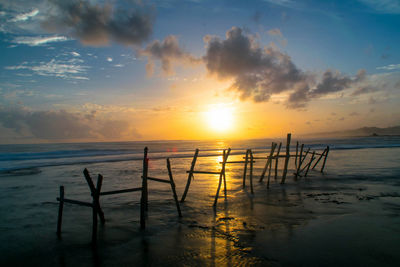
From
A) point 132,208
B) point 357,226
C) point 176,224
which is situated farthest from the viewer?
point 132,208

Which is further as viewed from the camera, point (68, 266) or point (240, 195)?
point (240, 195)

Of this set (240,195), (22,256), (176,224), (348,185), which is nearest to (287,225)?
(176,224)

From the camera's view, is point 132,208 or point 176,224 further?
point 132,208

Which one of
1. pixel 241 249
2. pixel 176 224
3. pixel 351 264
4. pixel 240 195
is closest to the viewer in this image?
pixel 351 264

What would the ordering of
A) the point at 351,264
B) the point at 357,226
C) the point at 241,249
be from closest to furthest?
the point at 351,264 → the point at 241,249 → the point at 357,226

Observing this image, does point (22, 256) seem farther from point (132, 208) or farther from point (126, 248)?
point (132, 208)

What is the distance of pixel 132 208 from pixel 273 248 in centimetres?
591

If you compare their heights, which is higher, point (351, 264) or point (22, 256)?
point (351, 264)

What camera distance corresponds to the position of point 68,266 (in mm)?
5477

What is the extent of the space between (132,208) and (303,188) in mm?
8994

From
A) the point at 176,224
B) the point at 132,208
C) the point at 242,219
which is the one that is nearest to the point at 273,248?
the point at 242,219

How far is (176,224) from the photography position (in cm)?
790

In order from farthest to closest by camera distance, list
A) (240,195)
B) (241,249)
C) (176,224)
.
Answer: (240,195) < (176,224) < (241,249)

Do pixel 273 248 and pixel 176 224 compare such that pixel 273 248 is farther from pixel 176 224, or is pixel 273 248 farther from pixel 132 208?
pixel 132 208
